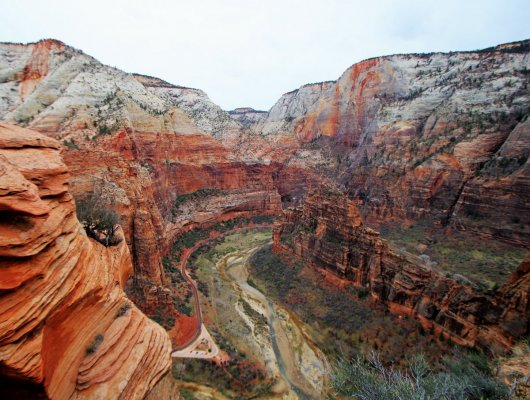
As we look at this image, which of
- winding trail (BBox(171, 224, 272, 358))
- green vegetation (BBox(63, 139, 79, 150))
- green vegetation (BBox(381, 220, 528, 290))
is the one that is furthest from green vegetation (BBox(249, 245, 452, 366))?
green vegetation (BBox(63, 139, 79, 150))

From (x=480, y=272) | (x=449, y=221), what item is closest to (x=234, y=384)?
(x=480, y=272)

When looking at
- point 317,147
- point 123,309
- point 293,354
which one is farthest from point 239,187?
point 123,309

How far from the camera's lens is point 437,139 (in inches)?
1934

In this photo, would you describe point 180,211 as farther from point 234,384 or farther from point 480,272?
point 480,272

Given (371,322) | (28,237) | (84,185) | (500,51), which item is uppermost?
(500,51)

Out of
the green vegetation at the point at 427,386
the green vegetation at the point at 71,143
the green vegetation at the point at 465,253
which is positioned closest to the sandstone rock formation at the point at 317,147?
the green vegetation at the point at 71,143

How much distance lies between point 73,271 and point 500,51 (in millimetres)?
72256

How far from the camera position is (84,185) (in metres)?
28.8

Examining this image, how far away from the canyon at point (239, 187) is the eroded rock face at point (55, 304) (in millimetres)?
60

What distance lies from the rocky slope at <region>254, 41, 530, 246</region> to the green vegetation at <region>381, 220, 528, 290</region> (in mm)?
1785

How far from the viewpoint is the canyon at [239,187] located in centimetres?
1034

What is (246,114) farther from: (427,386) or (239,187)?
(427,386)

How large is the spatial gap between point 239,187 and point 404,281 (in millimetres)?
48039

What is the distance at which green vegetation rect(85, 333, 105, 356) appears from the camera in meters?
11.3
